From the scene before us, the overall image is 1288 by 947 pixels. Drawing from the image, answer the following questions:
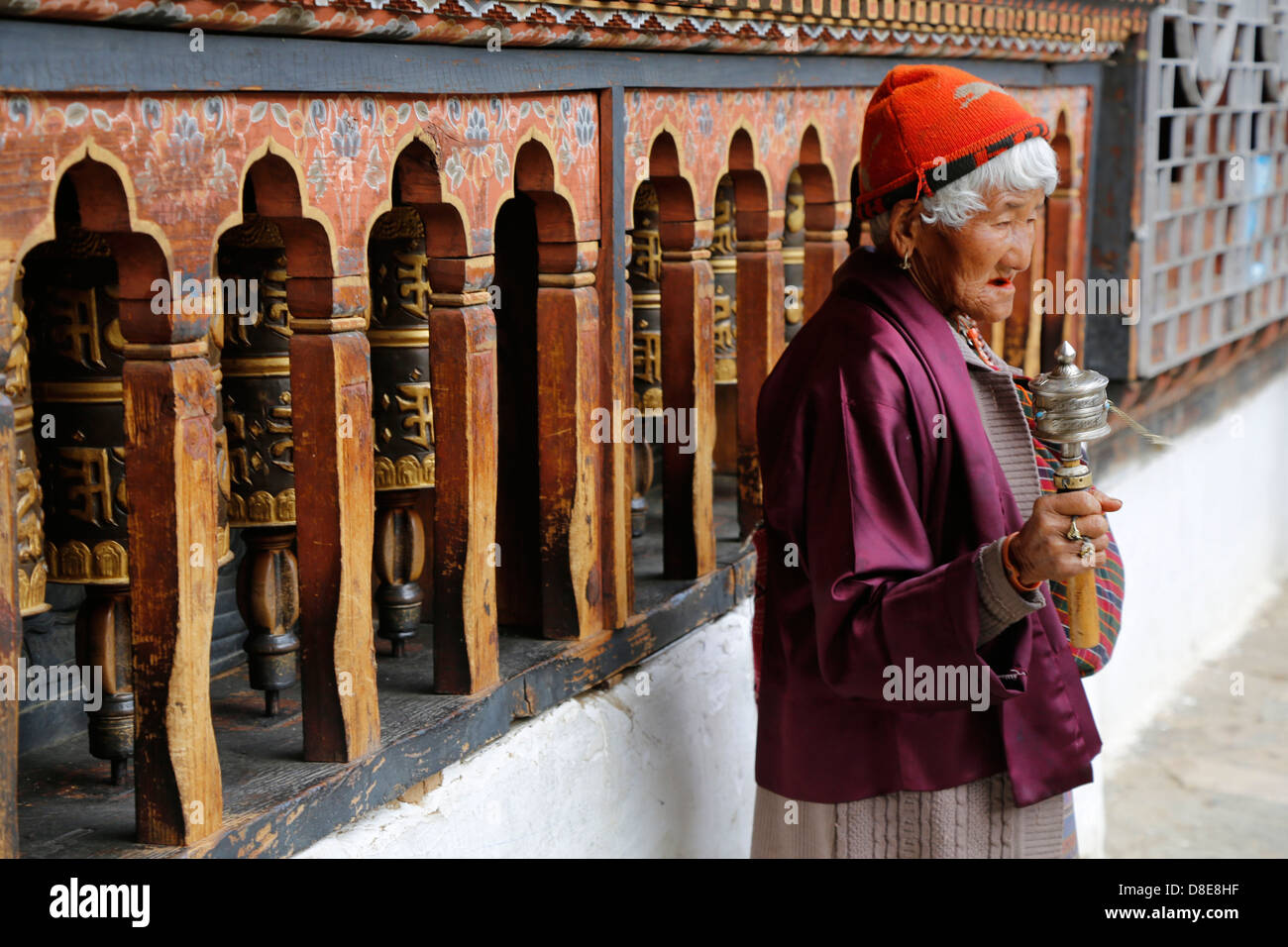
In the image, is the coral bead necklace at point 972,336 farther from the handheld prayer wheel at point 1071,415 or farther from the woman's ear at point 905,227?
the handheld prayer wheel at point 1071,415

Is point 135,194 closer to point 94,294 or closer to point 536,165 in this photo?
point 94,294

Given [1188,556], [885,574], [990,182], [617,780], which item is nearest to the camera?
[885,574]

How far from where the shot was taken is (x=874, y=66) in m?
3.93

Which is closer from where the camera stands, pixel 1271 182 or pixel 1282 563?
pixel 1271 182

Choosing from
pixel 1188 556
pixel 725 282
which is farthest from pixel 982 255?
pixel 1188 556

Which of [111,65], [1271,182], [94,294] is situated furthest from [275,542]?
[1271,182]

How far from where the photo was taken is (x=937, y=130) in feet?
7.30

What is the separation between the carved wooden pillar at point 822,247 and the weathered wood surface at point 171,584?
2067 mm

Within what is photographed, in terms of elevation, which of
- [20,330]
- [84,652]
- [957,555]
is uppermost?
[20,330]

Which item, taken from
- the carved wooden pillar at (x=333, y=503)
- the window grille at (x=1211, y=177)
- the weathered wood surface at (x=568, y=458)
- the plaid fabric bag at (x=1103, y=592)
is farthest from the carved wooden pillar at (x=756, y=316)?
the window grille at (x=1211, y=177)

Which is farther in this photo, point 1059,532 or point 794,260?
point 794,260

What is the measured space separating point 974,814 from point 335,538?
1.07m

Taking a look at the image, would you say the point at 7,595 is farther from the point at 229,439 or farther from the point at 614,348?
the point at 614,348

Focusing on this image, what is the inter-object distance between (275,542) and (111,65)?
1.06 meters
